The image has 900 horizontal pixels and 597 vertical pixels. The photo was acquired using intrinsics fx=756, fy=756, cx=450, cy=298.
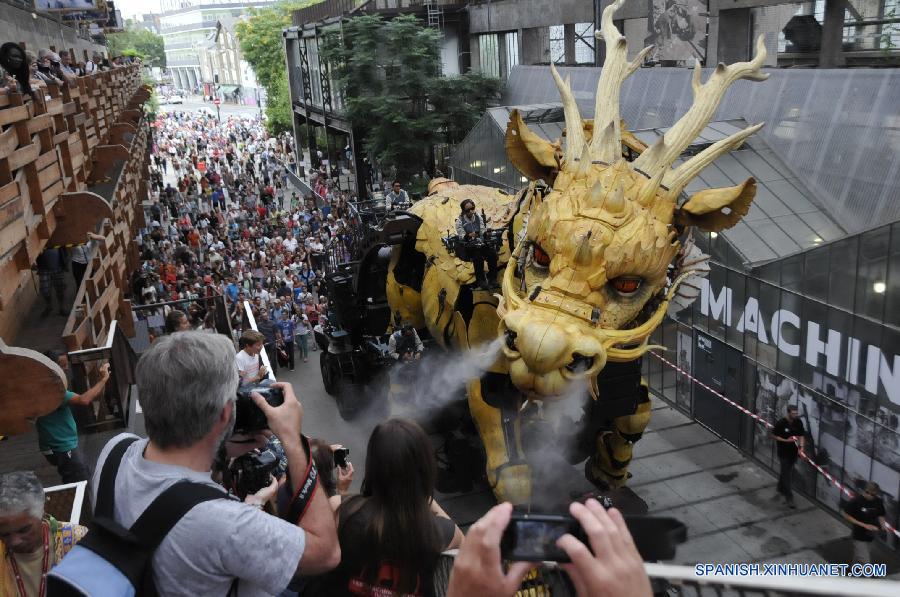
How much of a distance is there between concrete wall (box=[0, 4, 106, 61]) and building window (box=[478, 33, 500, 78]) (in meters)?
15.6

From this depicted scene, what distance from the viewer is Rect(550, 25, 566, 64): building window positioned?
91.2ft

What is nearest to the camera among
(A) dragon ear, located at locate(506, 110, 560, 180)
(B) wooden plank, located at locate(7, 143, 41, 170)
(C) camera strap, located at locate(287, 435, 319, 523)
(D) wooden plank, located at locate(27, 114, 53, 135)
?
(C) camera strap, located at locate(287, 435, 319, 523)

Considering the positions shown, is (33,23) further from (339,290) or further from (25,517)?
(25,517)

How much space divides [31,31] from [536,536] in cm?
1982

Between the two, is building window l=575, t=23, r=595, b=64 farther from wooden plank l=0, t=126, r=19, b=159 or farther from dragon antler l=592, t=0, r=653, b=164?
wooden plank l=0, t=126, r=19, b=159

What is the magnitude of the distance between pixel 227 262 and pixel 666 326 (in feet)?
40.5

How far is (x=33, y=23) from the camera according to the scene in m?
17.9

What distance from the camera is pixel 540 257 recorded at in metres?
6.14

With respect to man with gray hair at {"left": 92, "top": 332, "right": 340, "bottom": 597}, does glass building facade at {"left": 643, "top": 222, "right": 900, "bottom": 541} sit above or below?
below

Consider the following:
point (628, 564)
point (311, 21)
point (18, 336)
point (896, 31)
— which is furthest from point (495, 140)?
point (311, 21)

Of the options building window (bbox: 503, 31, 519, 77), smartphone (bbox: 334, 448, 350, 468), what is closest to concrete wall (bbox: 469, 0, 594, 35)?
building window (bbox: 503, 31, 519, 77)

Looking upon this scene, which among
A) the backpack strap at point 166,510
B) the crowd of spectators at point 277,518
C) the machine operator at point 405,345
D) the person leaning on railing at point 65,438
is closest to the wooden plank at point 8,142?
the person leaning on railing at point 65,438

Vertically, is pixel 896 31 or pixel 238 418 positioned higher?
pixel 896 31

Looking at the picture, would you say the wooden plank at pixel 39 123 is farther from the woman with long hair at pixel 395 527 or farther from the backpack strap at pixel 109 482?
the woman with long hair at pixel 395 527
